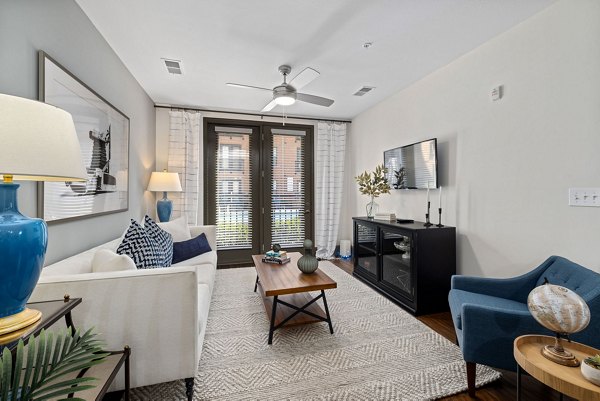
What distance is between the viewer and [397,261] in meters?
2.97

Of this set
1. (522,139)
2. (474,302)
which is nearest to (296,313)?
(474,302)

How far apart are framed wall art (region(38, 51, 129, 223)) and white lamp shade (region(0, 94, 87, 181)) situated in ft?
3.20

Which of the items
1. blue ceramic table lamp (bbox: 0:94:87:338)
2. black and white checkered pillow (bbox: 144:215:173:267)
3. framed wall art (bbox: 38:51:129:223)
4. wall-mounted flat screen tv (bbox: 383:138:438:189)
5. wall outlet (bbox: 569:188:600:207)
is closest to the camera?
blue ceramic table lamp (bbox: 0:94:87:338)

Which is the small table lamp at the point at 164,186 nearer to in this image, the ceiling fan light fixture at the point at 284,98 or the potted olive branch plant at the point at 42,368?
the ceiling fan light fixture at the point at 284,98

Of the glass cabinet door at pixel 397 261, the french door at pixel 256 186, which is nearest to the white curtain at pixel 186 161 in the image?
the french door at pixel 256 186

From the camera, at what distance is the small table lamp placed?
3.61 metres

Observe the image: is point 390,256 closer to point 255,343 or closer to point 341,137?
point 255,343

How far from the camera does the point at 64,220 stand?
1.77m

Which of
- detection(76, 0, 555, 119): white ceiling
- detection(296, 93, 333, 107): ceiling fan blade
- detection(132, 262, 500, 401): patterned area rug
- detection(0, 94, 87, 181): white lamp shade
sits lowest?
detection(132, 262, 500, 401): patterned area rug

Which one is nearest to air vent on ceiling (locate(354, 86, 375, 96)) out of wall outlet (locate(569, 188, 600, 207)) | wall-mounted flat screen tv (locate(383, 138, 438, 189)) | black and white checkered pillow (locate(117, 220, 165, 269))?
wall-mounted flat screen tv (locate(383, 138, 438, 189))

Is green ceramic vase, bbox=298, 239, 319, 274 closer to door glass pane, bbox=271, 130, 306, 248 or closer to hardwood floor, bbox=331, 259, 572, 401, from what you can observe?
hardwood floor, bbox=331, 259, 572, 401

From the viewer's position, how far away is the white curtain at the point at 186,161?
13.5ft

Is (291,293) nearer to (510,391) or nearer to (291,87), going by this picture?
(510,391)

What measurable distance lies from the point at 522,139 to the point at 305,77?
6.33 feet
